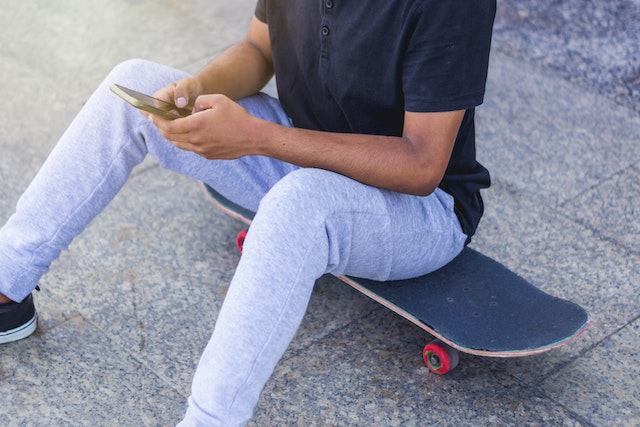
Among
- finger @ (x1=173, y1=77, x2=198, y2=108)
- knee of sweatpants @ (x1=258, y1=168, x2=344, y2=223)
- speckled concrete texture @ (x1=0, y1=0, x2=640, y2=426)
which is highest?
finger @ (x1=173, y1=77, x2=198, y2=108)

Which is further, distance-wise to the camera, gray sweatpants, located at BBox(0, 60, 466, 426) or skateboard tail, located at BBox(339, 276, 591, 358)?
skateboard tail, located at BBox(339, 276, 591, 358)

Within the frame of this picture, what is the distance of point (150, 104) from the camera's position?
223 cm

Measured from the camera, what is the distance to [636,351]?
2576 mm

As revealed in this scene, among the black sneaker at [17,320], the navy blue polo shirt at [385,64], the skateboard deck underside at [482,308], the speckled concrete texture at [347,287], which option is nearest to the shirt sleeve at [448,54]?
the navy blue polo shirt at [385,64]

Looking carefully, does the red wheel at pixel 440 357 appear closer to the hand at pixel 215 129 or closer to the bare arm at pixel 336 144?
the bare arm at pixel 336 144

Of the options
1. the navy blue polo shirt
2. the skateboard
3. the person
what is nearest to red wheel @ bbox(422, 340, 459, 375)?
the skateboard

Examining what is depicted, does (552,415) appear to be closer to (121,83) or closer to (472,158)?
(472,158)

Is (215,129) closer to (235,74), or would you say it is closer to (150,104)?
(150,104)

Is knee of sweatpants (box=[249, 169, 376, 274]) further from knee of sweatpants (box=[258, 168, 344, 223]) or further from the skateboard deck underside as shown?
the skateboard deck underside

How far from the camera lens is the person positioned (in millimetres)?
1930

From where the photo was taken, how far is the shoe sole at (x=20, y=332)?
249 centimetres

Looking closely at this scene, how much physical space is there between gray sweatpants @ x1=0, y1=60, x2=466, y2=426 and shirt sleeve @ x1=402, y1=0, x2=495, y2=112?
0.92 feet

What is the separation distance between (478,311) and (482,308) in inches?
0.6

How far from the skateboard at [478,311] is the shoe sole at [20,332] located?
36.7 inches
